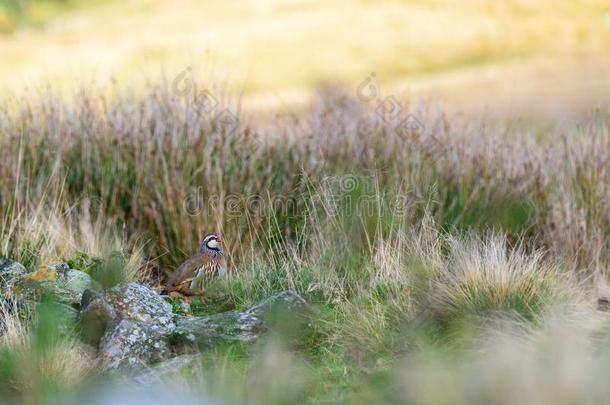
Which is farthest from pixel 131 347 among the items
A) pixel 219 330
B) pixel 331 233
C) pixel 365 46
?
pixel 365 46

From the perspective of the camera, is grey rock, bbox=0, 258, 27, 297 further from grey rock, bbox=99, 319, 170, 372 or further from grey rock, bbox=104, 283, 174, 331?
grey rock, bbox=99, 319, 170, 372

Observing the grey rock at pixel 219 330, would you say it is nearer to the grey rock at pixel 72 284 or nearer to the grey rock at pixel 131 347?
the grey rock at pixel 131 347

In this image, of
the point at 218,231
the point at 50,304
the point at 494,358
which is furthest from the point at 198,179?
the point at 494,358

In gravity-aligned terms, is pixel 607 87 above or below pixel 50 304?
below

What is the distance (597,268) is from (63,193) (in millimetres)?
4291

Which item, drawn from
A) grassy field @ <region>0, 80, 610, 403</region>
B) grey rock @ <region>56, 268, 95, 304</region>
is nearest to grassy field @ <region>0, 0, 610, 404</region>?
grassy field @ <region>0, 80, 610, 403</region>

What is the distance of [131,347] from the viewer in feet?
21.1

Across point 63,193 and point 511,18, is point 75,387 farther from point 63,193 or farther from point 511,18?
point 511,18

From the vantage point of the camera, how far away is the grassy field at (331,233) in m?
5.63

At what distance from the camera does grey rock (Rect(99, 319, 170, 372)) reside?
20.7 feet

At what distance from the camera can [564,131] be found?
11.0 m

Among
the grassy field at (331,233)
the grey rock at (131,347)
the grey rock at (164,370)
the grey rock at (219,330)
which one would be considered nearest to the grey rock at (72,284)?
the grassy field at (331,233)

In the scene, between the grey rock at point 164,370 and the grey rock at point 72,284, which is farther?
the grey rock at point 72,284

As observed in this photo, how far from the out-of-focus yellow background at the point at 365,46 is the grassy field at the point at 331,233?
1976 cm
